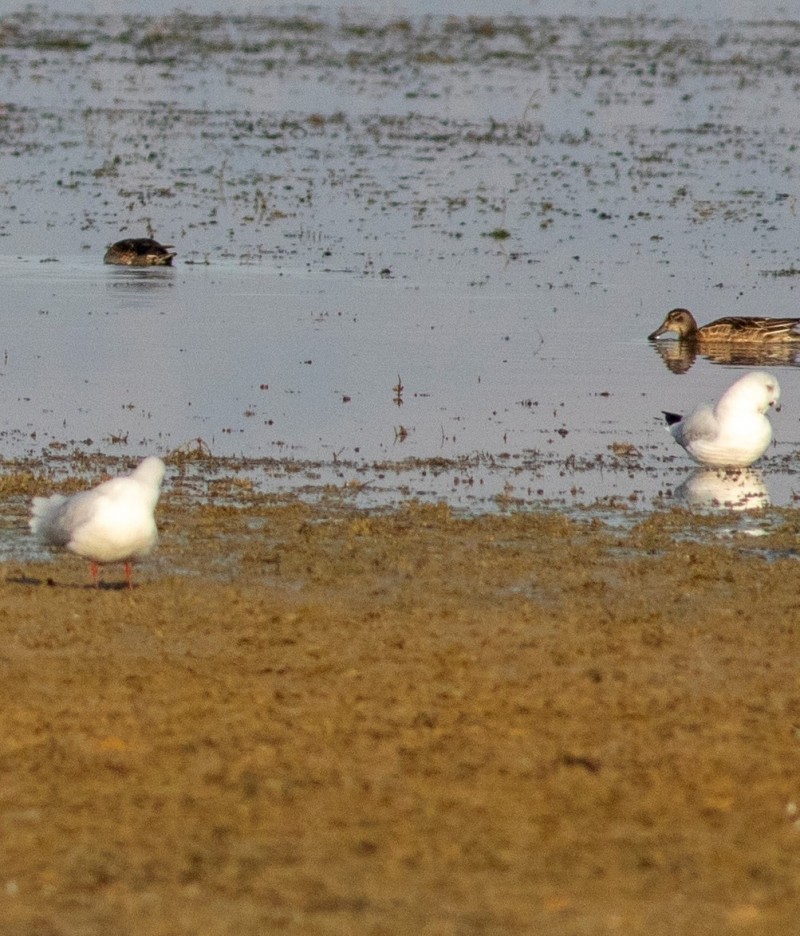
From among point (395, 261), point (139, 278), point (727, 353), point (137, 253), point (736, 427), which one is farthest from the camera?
point (395, 261)

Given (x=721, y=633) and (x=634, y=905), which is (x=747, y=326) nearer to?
(x=721, y=633)

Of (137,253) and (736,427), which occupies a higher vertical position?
(137,253)

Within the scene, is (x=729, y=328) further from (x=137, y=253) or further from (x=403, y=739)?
(x=403, y=739)

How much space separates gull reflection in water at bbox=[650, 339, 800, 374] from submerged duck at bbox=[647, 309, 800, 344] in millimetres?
71

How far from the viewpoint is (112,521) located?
9734 millimetres

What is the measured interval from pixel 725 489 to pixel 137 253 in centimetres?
1160

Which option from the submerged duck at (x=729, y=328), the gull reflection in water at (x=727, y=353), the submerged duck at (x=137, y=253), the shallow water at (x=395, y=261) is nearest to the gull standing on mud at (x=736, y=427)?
the shallow water at (x=395, y=261)

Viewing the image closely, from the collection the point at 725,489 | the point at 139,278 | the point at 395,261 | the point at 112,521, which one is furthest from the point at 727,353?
the point at 112,521

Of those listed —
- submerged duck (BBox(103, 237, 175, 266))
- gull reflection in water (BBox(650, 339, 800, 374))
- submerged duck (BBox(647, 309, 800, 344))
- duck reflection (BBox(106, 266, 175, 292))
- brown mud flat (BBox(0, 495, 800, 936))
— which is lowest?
brown mud flat (BBox(0, 495, 800, 936))

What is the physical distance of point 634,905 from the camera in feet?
20.3

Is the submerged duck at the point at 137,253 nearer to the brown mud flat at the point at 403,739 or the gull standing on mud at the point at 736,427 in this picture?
the gull standing on mud at the point at 736,427

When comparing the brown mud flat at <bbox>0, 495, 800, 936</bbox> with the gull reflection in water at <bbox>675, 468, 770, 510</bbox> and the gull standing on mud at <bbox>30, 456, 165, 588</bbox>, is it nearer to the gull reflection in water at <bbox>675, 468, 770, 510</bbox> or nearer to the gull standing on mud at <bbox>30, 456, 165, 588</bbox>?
the gull standing on mud at <bbox>30, 456, 165, 588</bbox>

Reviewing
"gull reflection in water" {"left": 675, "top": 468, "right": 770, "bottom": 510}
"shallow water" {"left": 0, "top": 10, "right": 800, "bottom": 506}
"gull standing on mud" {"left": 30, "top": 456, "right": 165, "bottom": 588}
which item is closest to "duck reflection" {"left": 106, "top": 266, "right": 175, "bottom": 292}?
"shallow water" {"left": 0, "top": 10, "right": 800, "bottom": 506}

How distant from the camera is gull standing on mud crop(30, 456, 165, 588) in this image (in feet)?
32.0
